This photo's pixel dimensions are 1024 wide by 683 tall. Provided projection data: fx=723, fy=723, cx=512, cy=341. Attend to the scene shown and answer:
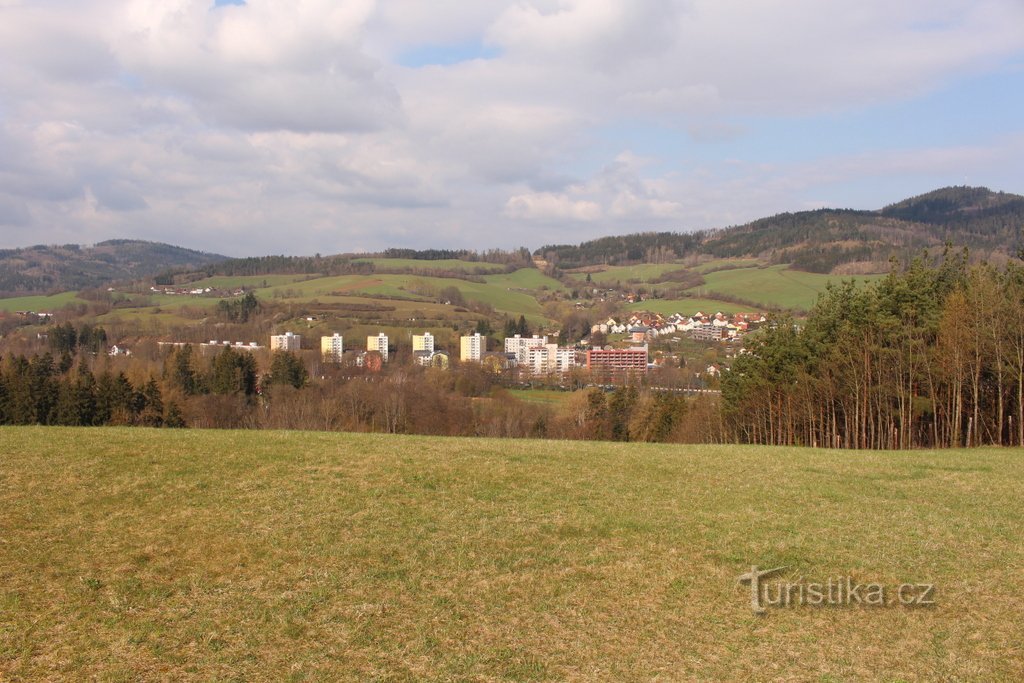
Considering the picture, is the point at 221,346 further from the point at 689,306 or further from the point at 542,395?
the point at 689,306

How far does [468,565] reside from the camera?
35.7ft

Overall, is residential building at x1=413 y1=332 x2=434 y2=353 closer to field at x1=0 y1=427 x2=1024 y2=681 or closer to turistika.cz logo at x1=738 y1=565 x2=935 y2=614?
field at x1=0 y1=427 x2=1024 y2=681

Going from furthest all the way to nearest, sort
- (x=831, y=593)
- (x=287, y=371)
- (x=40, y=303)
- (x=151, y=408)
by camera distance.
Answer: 1. (x=40, y=303)
2. (x=287, y=371)
3. (x=151, y=408)
4. (x=831, y=593)

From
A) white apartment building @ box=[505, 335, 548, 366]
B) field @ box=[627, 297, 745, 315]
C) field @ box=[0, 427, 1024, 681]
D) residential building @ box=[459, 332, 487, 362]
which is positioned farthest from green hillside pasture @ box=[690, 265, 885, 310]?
field @ box=[0, 427, 1024, 681]

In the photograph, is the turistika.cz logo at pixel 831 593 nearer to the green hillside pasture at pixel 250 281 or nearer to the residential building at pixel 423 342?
the residential building at pixel 423 342

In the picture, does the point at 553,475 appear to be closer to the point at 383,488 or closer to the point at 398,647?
the point at 383,488

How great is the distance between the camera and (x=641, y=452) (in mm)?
21562

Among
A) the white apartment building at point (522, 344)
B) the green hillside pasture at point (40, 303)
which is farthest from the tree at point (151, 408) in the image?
the green hillside pasture at point (40, 303)

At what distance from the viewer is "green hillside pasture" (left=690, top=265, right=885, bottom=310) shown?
433 feet

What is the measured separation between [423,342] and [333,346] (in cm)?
1577

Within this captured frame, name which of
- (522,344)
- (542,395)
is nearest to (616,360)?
(522,344)

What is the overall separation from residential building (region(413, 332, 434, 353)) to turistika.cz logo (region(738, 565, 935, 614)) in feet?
370

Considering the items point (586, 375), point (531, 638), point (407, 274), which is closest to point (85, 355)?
point (586, 375)

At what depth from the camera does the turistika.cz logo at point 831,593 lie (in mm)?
9727
